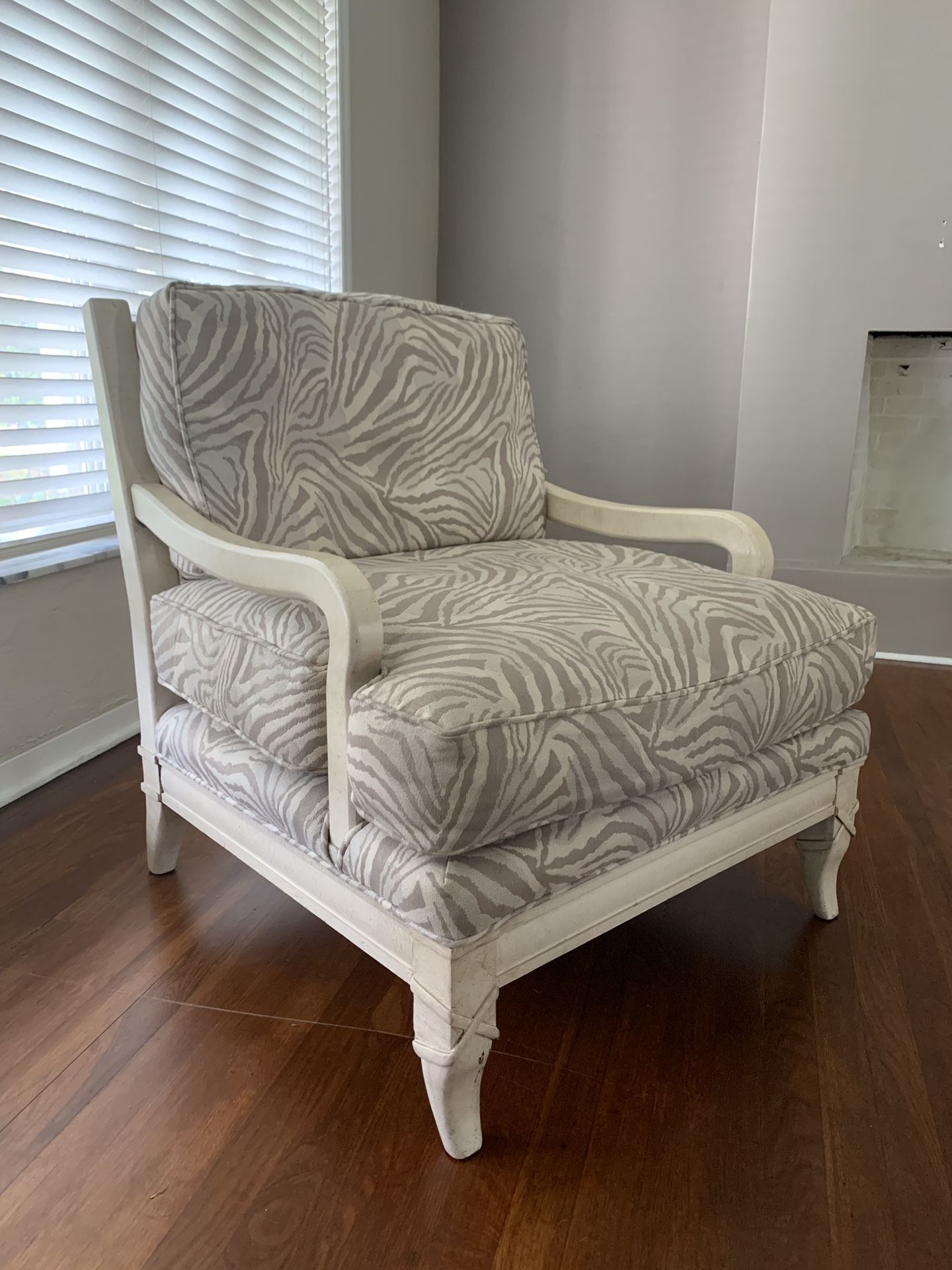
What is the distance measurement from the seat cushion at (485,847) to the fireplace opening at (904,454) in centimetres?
177

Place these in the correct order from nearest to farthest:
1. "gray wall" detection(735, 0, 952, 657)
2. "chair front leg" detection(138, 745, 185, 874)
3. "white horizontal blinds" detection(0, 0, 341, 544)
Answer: "chair front leg" detection(138, 745, 185, 874)
"white horizontal blinds" detection(0, 0, 341, 544)
"gray wall" detection(735, 0, 952, 657)

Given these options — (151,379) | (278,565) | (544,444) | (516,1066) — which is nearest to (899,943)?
(516,1066)

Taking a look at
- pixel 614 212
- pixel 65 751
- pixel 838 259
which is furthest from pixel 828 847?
pixel 614 212

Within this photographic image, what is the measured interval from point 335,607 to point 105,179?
4.18ft

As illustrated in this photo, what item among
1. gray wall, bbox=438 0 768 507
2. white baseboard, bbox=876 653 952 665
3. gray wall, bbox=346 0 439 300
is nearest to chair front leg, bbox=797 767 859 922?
white baseboard, bbox=876 653 952 665

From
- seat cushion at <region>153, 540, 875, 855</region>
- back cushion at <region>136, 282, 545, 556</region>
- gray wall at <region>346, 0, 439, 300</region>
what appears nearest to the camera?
seat cushion at <region>153, 540, 875, 855</region>

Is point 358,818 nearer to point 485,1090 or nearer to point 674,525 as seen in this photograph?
point 485,1090

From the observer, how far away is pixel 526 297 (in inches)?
114

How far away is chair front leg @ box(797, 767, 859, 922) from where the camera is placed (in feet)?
3.65

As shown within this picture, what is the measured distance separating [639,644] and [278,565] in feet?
1.12

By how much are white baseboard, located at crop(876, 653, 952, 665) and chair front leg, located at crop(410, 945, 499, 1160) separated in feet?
6.79

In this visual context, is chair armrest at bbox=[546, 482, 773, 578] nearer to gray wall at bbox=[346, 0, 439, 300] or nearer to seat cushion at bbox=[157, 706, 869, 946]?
seat cushion at bbox=[157, 706, 869, 946]

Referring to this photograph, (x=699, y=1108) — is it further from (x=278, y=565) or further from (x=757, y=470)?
(x=757, y=470)

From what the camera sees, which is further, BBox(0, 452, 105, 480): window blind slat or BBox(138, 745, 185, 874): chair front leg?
BBox(0, 452, 105, 480): window blind slat
